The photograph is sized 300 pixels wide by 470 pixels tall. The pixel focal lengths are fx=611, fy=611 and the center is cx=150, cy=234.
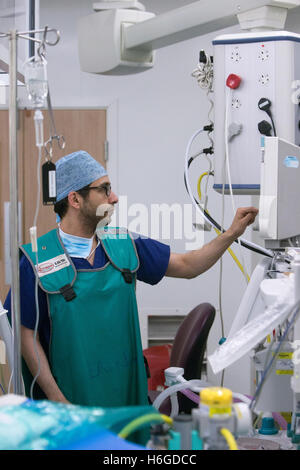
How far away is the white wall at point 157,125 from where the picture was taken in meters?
3.62

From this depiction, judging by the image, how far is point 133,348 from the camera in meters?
2.05

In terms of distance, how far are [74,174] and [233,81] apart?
626 mm

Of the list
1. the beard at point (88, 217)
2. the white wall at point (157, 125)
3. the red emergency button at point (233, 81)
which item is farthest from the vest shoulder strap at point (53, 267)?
the white wall at point (157, 125)

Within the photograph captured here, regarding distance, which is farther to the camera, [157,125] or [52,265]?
[157,125]

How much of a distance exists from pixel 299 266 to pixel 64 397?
107cm

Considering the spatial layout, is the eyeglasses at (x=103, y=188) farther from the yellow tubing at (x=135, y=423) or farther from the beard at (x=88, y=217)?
the yellow tubing at (x=135, y=423)

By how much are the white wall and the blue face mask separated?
160 cm

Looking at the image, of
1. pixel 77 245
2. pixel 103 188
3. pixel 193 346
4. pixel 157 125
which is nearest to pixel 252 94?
pixel 103 188

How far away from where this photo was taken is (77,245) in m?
2.05

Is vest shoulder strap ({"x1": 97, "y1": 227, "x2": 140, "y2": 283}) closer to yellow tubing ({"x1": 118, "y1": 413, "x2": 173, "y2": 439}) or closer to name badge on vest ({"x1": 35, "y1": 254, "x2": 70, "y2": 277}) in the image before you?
name badge on vest ({"x1": 35, "y1": 254, "x2": 70, "y2": 277})

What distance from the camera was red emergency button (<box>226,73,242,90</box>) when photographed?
6.23 feet

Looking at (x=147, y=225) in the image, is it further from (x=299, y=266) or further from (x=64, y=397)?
(x=299, y=266)

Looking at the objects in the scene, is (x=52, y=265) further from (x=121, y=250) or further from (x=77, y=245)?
(x=121, y=250)
